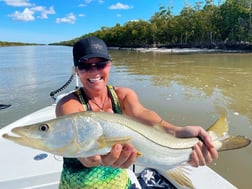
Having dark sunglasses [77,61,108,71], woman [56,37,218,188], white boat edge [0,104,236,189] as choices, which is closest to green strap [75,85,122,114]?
woman [56,37,218,188]

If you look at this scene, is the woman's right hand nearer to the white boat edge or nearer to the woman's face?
the woman's face

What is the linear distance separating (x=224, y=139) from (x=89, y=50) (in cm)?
106

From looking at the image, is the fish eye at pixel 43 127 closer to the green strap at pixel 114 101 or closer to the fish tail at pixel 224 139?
the green strap at pixel 114 101

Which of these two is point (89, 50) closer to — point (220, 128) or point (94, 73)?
point (94, 73)

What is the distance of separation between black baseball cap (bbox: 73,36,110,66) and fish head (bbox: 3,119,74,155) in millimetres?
651

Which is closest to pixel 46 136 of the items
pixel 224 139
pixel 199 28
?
pixel 224 139

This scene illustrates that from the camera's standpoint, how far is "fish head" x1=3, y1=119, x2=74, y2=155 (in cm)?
163

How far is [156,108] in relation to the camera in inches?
427

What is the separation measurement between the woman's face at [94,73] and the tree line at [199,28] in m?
57.1

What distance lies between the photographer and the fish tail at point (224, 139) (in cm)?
187

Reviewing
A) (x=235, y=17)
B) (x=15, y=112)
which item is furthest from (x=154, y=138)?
(x=235, y=17)

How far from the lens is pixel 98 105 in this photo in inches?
91.2

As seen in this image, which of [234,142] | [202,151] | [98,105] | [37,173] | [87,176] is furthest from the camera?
[37,173]

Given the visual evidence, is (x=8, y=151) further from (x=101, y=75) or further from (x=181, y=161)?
(x=181, y=161)
